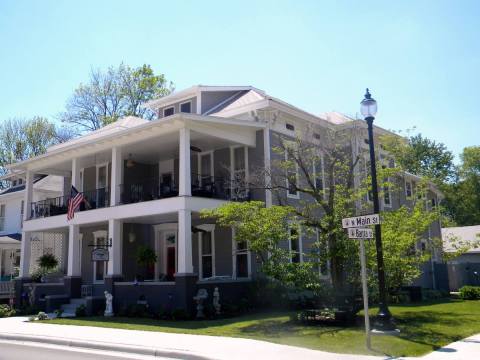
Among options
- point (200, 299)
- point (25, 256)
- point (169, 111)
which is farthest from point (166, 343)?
point (25, 256)

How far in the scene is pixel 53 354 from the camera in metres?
11.2

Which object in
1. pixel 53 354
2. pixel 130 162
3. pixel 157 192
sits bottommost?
pixel 53 354

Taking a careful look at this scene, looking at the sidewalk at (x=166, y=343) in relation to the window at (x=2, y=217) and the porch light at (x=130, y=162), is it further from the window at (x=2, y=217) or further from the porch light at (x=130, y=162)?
the window at (x=2, y=217)

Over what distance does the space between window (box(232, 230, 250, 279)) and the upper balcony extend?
1898 millimetres

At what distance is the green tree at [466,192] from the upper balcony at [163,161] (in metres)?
40.7

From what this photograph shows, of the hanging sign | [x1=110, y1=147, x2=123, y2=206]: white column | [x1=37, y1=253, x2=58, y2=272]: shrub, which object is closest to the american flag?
[x1=110, y1=147, x2=123, y2=206]: white column

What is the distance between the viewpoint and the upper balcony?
18531 mm

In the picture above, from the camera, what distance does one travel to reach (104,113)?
44281 mm

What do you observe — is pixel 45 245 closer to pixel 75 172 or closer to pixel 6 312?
pixel 6 312

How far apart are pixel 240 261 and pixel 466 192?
147 ft

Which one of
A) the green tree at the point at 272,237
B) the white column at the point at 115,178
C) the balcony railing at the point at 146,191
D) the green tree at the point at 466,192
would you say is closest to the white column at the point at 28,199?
the balcony railing at the point at 146,191

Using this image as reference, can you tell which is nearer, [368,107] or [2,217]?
[368,107]

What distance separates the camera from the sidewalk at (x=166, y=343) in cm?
976

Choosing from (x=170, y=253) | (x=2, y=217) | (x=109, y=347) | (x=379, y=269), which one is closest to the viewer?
(x=109, y=347)
